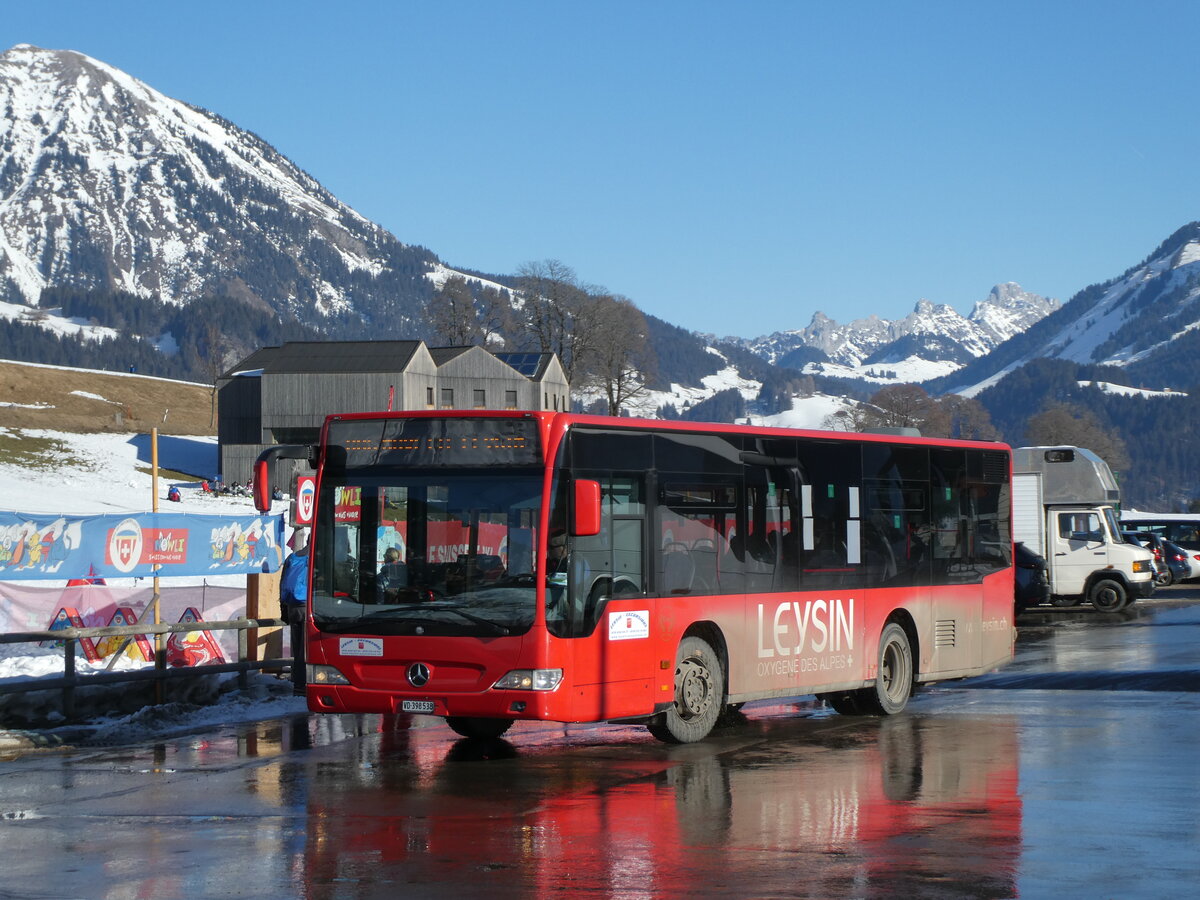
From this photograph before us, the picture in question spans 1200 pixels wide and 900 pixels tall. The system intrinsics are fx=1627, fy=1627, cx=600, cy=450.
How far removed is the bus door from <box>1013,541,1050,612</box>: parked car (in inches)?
922

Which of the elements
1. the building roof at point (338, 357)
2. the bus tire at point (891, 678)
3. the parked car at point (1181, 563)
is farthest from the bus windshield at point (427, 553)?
the building roof at point (338, 357)

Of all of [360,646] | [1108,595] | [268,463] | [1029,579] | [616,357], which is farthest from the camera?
[616,357]

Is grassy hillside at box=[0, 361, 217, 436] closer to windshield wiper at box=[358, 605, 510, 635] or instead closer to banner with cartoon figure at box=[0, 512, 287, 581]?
banner with cartoon figure at box=[0, 512, 287, 581]

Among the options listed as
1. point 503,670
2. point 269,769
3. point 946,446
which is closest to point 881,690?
point 946,446

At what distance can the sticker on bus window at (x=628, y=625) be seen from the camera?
528 inches

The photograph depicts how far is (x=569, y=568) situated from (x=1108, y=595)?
26.6m

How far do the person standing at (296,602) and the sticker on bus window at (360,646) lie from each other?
4.59 metres

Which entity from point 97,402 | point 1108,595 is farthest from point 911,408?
point 1108,595

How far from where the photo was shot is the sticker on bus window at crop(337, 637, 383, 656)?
44.1 ft

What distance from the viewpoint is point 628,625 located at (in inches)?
535

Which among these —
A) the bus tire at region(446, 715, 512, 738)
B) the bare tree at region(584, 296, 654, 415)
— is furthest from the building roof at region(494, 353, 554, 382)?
the bus tire at region(446, 715, 512, 738)

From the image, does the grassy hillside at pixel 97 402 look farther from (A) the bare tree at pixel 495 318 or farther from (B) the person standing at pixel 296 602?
(B) the person standing at pixel 296 602

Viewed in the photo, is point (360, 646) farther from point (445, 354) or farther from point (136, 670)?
point (445, 354)

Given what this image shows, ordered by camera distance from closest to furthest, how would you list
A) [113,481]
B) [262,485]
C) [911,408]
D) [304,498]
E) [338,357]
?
[262,485], [304,498], [113,481], [338,357], [911,408]
